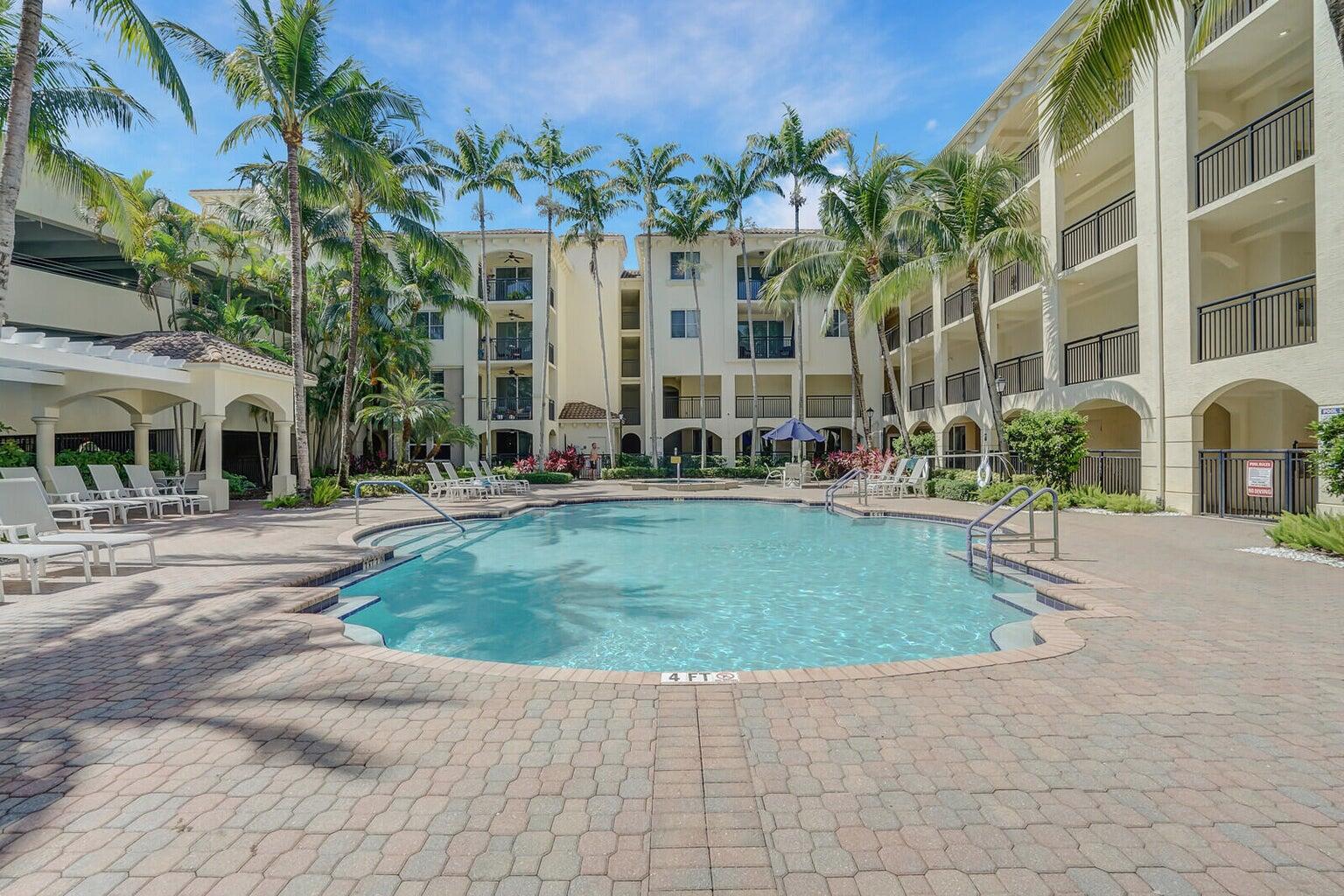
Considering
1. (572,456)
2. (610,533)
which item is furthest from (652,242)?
(610,533)

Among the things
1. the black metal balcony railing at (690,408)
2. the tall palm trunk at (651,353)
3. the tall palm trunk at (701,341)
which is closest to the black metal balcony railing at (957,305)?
the tall palm trunk at (701,341)

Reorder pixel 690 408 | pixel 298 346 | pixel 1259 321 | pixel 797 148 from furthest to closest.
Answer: pixel 690 408
pixel 797 148
pixel 298 346
pixel 1259 321

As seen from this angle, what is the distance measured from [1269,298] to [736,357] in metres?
21.3

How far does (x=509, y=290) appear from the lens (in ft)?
100

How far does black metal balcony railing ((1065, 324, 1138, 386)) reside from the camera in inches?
591

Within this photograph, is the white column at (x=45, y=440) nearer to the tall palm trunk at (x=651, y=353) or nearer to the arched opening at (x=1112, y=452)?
the tall palm trunk at (x=651, y=353)

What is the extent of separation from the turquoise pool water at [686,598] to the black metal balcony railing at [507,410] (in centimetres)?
1758

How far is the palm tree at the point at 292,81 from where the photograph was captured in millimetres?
14492

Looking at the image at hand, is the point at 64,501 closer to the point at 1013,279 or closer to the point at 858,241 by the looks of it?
the point at 858,241

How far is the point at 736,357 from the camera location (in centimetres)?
3164

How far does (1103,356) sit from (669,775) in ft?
56.6

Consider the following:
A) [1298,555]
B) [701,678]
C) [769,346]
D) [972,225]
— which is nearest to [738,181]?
[769,346]

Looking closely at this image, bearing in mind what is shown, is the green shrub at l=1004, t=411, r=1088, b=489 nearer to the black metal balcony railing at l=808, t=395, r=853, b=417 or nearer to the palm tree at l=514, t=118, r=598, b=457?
the black metal balcony railing at l=808, t=395, r=853, b=417

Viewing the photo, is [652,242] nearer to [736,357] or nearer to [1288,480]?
[736,357]
